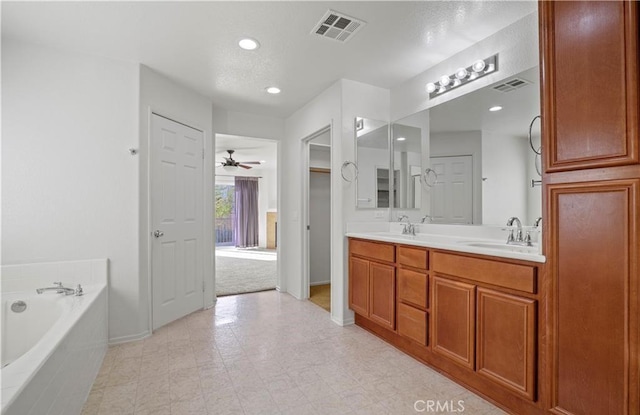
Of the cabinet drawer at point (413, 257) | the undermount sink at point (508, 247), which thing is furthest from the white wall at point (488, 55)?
the cabinet drawer at point (413, 257)

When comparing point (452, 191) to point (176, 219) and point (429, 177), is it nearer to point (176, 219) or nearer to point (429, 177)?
point (429, 177)

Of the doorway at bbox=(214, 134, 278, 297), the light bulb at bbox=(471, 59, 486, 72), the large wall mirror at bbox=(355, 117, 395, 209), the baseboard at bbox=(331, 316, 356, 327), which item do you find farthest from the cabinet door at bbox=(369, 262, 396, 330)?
the doorway at bbox=(214, 134, 278, 297)

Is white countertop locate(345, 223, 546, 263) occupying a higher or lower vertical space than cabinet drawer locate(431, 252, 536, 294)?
higher

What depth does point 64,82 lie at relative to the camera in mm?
2537

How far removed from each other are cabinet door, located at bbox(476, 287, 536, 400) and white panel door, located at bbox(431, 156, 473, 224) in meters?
0.96

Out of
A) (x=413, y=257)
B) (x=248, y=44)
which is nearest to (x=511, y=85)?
(x=413, y=257)

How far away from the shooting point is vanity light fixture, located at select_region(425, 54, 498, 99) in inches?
91.9

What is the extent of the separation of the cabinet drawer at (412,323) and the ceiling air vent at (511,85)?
171cm

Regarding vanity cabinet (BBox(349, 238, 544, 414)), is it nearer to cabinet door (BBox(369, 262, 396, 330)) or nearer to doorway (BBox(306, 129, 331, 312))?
cabinet door (BBox(369, 262, 396, 330))

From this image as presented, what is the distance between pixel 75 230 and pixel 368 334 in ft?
8.64

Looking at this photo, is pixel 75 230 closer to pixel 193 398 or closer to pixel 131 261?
pixel 131 261

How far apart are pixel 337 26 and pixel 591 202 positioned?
1.83 metres

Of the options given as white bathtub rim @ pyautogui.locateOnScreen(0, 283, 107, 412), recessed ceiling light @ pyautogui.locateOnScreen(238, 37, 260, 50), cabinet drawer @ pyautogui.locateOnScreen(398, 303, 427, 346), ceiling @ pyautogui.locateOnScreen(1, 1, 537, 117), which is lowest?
cabinet drawer @ pyautogui.locateOnScreen(398, 303, 427, 346)

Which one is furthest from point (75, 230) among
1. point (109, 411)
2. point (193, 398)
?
point (193, 398)
